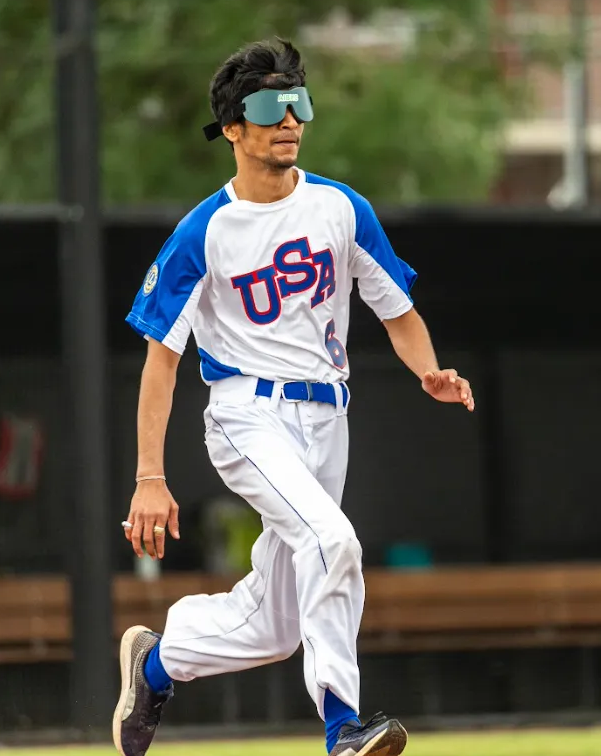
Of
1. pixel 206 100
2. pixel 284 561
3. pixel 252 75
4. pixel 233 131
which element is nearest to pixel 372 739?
pixel 284 561

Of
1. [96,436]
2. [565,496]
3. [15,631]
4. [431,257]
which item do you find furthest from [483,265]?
[15,631]

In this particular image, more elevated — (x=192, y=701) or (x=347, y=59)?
(x=347, y=59)

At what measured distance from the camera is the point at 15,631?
982 centimetres

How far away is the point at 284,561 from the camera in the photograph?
18.0 ft

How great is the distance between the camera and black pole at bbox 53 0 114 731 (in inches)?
361

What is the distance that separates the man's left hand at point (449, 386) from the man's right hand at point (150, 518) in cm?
79

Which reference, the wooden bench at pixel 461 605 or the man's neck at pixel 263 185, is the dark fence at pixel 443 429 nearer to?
the wooden bench at pixel 461 605

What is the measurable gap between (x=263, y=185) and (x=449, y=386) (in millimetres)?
773

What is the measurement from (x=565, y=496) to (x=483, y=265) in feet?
4.39

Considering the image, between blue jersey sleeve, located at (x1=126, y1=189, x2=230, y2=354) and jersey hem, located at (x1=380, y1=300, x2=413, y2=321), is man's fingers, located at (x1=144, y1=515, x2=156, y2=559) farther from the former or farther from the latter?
jersey hem, located at (x1=380, y1=300, x2=413, y2=321)

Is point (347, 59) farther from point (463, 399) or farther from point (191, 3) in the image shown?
point (463, 399)

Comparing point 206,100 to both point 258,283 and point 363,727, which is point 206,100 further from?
point 363,727

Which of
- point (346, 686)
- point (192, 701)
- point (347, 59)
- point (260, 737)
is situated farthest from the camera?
point (347, 59)

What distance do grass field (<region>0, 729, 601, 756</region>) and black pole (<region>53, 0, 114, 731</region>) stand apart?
64cm
